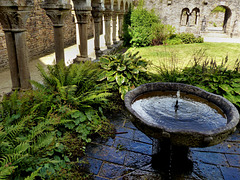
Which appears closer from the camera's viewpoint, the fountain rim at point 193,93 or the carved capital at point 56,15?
the fountain rim at point 193,93

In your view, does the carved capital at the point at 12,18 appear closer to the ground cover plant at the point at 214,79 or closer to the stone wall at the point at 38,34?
the ground cover plant at the point at 214,79

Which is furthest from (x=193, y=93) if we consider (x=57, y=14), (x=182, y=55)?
(x=182, y=55)

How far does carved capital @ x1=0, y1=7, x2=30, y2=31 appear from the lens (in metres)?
3.76

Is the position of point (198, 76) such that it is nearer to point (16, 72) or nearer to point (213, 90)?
point (213, 90)

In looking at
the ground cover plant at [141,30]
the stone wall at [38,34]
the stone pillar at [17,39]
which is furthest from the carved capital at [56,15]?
the ground cover plant at [141,30]

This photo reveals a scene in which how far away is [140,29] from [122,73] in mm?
10198

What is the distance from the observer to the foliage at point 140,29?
1477 cm

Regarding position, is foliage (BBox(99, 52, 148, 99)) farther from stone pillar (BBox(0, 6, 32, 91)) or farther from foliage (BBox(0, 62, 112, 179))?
stone pillar (BBox(0, 6, 32, 91))

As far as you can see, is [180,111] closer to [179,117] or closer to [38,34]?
[179,117]

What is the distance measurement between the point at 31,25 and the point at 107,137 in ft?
26.3

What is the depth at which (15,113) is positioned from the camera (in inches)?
136

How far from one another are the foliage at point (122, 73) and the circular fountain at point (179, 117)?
4.53ft

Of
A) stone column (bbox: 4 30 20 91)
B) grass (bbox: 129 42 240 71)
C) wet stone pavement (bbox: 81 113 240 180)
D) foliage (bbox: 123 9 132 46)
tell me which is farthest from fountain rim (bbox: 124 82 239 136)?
foliage (bbox: 123 9 132 46)

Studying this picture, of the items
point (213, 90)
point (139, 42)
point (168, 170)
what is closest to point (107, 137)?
point (168, 170)
